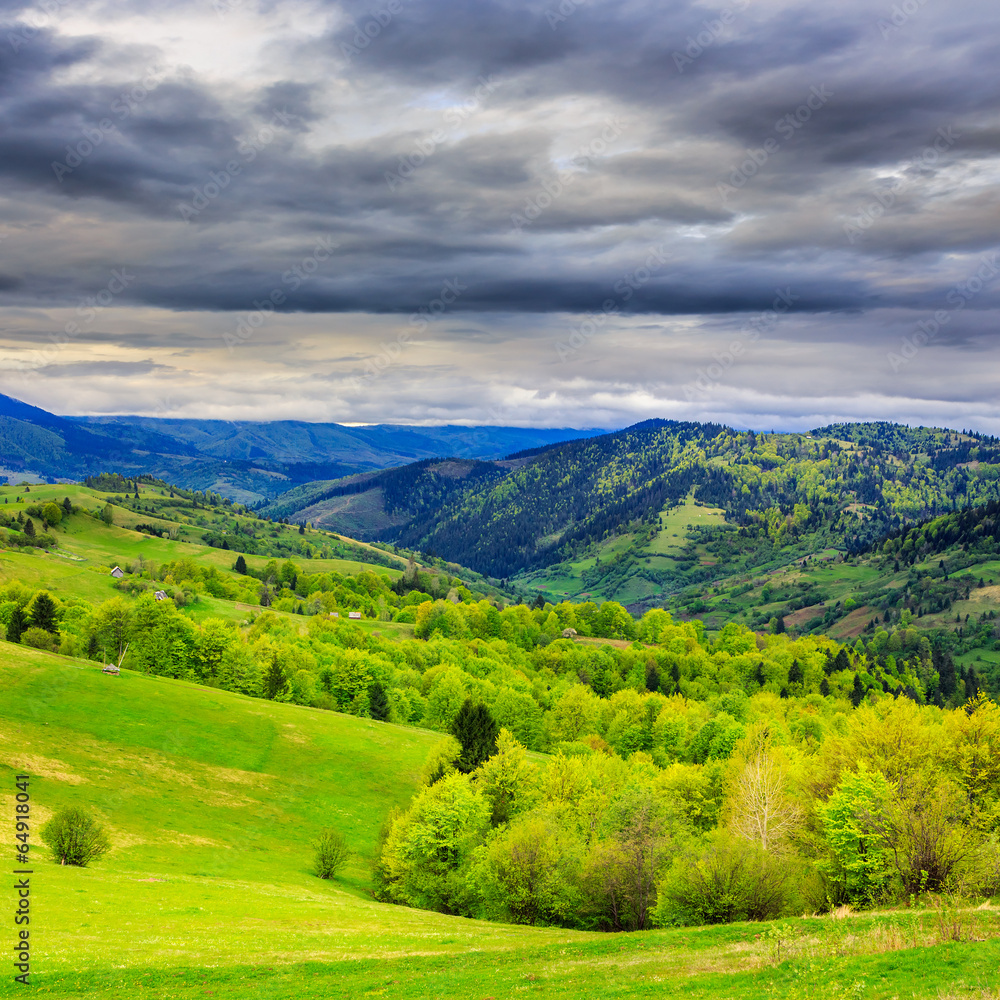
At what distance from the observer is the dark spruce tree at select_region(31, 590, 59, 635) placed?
118438mm

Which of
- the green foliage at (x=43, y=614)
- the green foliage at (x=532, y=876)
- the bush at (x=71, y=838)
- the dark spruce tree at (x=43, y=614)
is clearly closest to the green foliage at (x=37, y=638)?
the green foliage at (x=43, y=614)

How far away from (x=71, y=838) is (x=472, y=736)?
3640 cm

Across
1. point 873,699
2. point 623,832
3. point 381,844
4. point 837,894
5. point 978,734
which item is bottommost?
point 873,699

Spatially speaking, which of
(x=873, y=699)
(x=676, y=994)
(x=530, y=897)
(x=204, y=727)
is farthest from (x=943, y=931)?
(x=873, y=699)

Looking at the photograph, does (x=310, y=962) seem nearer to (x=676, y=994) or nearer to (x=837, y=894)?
(x=676, y=994)

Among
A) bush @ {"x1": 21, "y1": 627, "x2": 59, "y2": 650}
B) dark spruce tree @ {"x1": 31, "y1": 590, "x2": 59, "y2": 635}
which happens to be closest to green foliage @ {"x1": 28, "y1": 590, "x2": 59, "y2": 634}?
dark spruce tree @ {"x1": 31, "y1": 590, "x2": 59, "y2": 635}

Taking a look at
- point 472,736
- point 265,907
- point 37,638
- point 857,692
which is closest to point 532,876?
point 265,907

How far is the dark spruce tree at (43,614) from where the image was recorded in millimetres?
118438

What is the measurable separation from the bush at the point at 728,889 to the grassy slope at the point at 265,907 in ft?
26.8

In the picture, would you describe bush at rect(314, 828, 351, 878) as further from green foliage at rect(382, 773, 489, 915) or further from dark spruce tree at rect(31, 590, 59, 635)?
dark spruce tree at rect(31, 590, 59, 635)

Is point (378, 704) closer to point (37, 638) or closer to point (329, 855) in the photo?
point (37, 638)

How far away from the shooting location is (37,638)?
109m

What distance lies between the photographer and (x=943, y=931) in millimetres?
25734

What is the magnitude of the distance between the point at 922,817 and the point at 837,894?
11.7m
